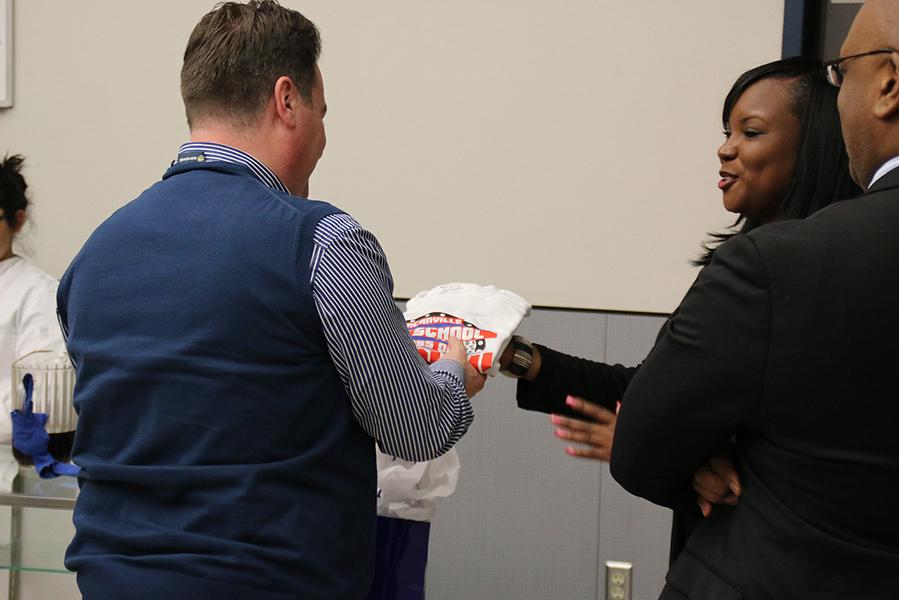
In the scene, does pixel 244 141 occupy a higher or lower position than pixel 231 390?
higher

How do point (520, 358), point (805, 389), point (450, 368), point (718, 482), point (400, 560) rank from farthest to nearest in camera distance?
point (520, 358)
point (400, 560)
point (450, 368)
point (718, 482)
point (805, 389)

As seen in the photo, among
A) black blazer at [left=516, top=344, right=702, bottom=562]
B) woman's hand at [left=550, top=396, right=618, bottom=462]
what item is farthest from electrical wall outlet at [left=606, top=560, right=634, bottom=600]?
woman's hand at [left=550, top=396, right=618, bottom=462]

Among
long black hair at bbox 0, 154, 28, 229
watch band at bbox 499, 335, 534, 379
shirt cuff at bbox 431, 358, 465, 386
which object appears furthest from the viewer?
long black hair at bbox 0, 154, 28, 229

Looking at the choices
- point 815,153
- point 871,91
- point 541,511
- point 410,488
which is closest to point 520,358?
point 410,488

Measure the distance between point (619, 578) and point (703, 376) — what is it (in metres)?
1.84

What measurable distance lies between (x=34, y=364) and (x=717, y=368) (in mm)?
1370

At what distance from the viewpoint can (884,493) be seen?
945 millimetres

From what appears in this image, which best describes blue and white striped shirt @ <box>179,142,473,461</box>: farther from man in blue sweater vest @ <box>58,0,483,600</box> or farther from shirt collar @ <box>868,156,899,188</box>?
shirt collar @ <box>868,156,899,188</box>

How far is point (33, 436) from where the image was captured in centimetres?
179

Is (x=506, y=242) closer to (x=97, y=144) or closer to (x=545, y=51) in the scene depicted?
(x=545, y=51)

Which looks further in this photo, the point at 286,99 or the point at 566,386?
the point at 566,386

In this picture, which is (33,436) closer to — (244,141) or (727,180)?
(244,141)

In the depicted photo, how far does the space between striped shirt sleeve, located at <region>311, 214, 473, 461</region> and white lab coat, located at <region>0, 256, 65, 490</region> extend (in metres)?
1.67

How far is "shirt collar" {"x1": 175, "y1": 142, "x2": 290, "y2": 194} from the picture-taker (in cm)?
117
